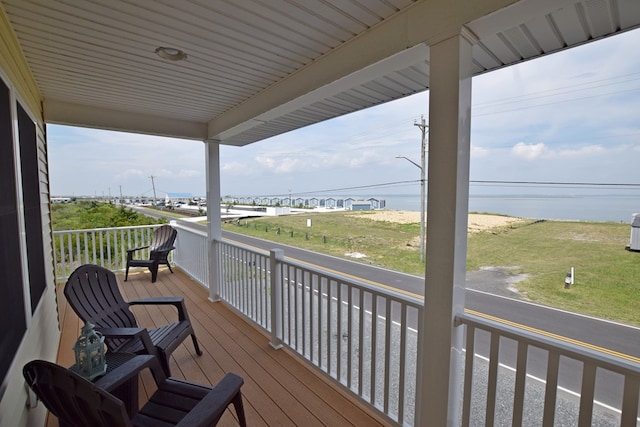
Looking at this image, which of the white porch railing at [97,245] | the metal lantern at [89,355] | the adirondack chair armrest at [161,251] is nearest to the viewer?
the metal lantern at [89,355]

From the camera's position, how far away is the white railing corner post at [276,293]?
2807 millimetres

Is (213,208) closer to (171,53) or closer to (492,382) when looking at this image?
(171,53)

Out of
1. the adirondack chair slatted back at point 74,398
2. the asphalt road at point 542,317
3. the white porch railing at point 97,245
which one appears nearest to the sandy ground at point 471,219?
the asphalt road at point 542,317

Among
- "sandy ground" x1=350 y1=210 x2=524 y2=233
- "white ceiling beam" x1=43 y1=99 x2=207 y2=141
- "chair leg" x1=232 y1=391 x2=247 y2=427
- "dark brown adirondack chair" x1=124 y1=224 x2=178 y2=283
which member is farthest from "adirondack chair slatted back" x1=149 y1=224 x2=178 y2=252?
"sandy ground" x1=350 y1=210 x2=524 y2=233

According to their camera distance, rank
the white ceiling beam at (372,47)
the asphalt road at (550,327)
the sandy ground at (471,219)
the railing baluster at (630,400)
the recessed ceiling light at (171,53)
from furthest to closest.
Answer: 1. the asphalt road at (550,327)
2. the sandy ground at (471,219)
3. the recessed ceiling light at (171,53)
4. the white ceiling beam at (372,47)
5. the railing baluster at (630,400)

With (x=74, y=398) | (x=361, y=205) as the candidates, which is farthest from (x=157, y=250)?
(x=361, y=205)

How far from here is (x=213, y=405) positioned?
1300 millimetres

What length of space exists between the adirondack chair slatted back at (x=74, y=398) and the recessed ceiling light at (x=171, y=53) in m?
1.88

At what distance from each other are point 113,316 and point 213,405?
1745mm

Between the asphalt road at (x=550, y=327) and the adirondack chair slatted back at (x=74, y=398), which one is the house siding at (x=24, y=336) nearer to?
the adirondack chair slatted back at (x=74, y=398)

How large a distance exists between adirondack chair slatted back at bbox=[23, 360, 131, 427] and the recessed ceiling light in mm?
1882

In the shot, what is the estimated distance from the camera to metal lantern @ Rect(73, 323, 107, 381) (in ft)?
5.37

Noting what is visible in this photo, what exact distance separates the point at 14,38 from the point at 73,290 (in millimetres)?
1741

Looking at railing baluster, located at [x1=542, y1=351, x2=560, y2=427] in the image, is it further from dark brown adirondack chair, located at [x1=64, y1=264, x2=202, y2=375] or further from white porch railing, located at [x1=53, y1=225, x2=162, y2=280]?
white porch railing, located at [x1=53, y1=225, x2=162, y2=280]
